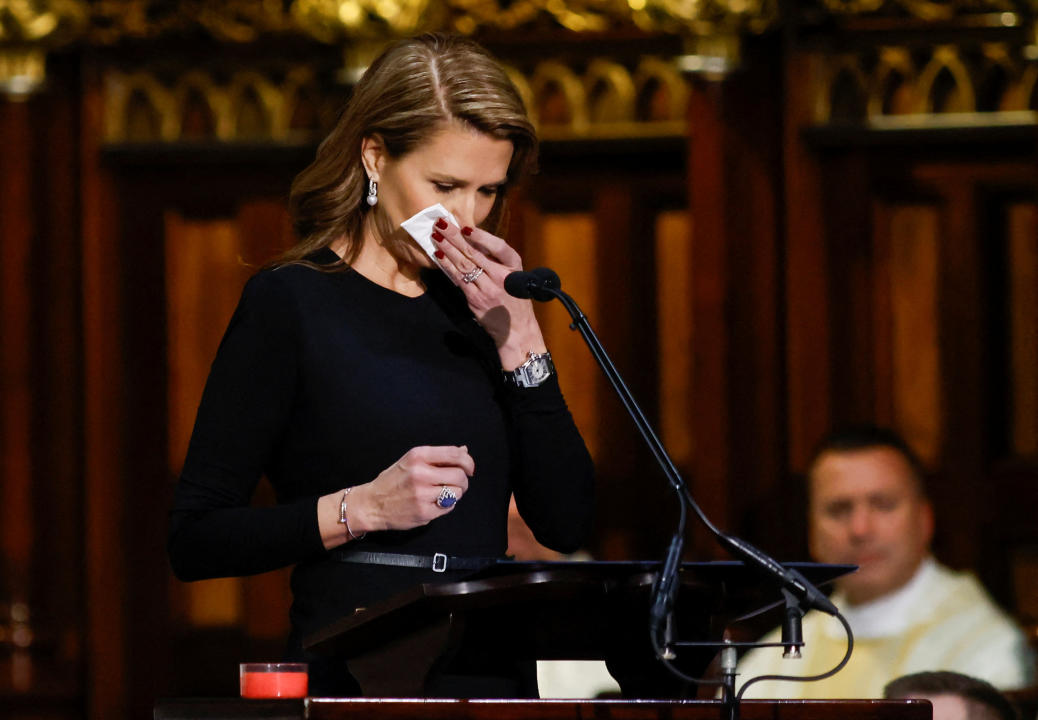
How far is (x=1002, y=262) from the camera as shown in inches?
197

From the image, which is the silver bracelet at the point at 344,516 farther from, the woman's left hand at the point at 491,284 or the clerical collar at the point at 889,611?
the clerical collar at the point at 889,611

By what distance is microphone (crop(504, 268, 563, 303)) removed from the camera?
1880 millimetres

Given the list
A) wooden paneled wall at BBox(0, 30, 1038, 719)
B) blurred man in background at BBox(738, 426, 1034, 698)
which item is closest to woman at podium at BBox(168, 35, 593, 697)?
blurred man in background at BBox(738, 426, 1034, 698)

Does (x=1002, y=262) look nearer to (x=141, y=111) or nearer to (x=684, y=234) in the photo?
(x=684, y=234)

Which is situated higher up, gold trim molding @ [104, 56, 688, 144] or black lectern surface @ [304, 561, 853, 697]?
gold trim molding @ [104, 56, 688, 144]

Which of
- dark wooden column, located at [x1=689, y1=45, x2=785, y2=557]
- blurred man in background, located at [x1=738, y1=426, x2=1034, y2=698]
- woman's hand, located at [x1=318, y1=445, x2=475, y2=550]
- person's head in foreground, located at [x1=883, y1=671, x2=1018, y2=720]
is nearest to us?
Result: woman's hand, located at [x1=318, y1=445, x2=475, y2=550]

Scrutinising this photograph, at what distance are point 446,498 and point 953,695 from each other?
1.78m

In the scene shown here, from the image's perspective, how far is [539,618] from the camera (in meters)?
1.72

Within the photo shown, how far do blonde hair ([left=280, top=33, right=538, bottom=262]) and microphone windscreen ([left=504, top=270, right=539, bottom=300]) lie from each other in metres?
0.26

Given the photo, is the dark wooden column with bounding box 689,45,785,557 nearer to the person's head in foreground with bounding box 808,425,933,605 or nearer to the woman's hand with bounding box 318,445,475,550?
the person's head in foreground with bounding box 808,425,933,605

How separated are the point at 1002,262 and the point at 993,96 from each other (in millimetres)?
495

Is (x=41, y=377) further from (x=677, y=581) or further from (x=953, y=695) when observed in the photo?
(x=677, y=581)

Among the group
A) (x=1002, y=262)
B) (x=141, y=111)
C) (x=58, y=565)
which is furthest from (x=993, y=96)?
(x=58, y=565)

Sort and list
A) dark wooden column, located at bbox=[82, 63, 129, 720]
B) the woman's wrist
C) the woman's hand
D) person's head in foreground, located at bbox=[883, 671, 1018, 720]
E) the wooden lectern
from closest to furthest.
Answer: the wooden lectern
the woman's hand
the woman's wrist
person's head in foreground, located at bbox=[883, 671, 1018, 720]
dark wooden column, located at bbox=[82, 63, 129, 720]
